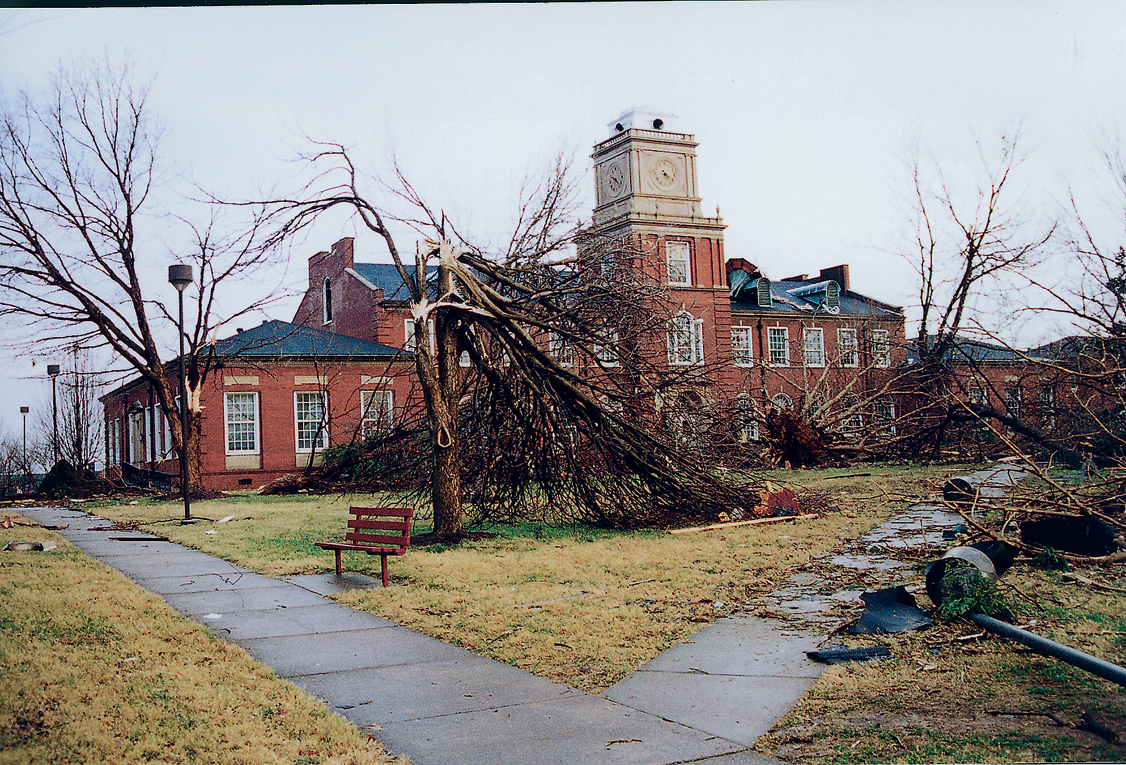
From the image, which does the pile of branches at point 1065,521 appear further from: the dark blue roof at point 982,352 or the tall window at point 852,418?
the tall window at point 852,418

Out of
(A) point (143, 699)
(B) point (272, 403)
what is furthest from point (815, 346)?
(A) point (143, 699)

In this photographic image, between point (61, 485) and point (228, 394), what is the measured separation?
6.26 m

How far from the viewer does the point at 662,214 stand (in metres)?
24.1

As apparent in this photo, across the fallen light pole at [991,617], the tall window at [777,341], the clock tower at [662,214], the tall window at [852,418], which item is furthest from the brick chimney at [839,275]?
the fallen light pole at [991,617]

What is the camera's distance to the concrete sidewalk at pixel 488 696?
13.8 feet

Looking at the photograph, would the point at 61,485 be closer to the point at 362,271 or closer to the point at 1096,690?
the point at 362,271

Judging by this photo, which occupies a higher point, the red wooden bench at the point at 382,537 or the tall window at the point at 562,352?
the tall window at the point at 562,352

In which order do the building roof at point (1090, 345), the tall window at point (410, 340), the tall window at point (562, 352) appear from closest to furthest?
the building roof at point (1090, 345), the tall window at point (410, 340), the tall window at point (562, 352)

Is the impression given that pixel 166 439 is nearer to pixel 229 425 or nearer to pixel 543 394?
pixel 229 425

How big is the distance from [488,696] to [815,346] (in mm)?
30254

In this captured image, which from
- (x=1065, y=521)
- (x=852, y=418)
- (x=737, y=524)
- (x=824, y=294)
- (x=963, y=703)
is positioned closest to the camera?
(x=963, y=703)

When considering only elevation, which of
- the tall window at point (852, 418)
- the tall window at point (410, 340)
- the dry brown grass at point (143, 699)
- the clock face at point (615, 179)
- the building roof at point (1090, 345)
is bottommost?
the dry brown grass at point (143, 699)

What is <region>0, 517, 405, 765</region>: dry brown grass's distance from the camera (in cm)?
411

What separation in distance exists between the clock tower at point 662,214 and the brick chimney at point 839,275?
226 inches
